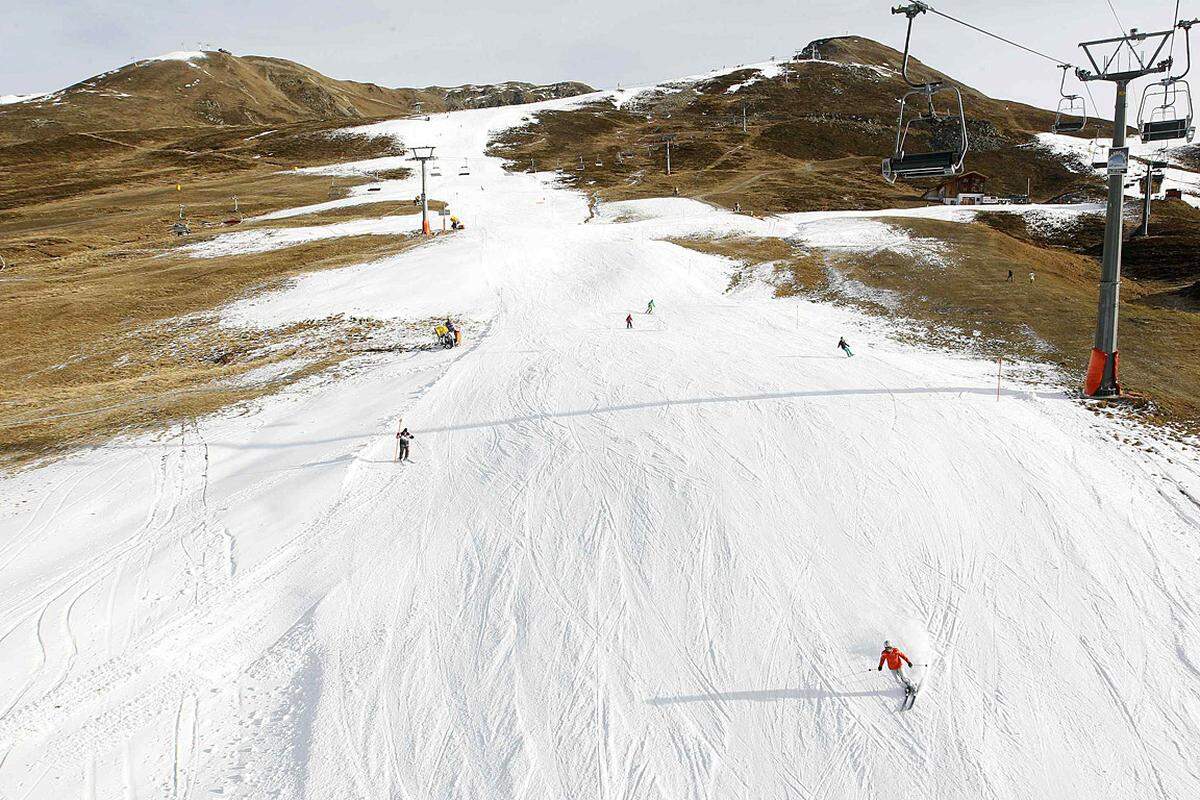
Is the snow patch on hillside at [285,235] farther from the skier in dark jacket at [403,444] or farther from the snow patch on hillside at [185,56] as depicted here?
the snow patch on hillside at [185,56]

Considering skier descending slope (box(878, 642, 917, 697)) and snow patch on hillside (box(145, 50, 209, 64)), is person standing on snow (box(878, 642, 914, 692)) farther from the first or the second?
snow patch on hillside (box(145, 50, 209, 64))

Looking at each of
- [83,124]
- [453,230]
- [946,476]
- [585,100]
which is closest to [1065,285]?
[946,476]

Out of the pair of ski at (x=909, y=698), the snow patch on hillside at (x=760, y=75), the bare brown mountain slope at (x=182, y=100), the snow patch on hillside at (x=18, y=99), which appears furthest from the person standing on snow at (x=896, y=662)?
the snow patch on hillside at (x=18, y=99)

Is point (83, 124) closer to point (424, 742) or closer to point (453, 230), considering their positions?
point (453, 230)

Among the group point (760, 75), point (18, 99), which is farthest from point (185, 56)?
point (760, 75)

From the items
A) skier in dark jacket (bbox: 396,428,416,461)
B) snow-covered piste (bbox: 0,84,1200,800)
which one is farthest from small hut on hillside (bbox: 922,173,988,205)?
skier in dark jacket (bbox: 396,428,416,461)

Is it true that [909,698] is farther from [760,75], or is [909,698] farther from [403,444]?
[760,75]

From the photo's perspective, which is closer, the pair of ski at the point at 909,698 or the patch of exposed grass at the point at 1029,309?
the pair of ski at the point at 909,698

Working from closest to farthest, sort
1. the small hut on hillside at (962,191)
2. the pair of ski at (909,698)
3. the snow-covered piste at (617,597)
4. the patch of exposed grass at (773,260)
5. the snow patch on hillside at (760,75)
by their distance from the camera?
the snow-covered piste at (617,597)
the pair of ski at (909,698)
the patch of exposed grass at (773,260)
the small hut on hillside at (962,191)
the snow patch on hillside at (760,75)
